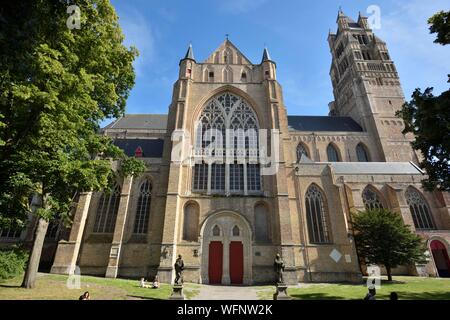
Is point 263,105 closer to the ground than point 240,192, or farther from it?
farther from it

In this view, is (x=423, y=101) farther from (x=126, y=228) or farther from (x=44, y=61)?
(x=126, y=228)

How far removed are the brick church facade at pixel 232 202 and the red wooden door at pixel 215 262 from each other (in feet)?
0.25

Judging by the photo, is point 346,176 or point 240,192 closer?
point 240,192

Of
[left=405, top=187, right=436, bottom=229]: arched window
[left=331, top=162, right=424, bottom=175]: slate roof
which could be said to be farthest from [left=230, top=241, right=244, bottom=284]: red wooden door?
[left=405, top=187, right=436, bottom=229]: arched window

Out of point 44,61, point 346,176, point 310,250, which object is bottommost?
point 310,250

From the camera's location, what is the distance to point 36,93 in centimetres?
852

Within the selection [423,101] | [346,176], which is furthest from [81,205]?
[346,176]

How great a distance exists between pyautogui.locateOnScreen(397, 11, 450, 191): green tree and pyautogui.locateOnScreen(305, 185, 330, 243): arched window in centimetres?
1073

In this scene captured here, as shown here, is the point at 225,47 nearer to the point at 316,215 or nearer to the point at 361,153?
the point at 316,215

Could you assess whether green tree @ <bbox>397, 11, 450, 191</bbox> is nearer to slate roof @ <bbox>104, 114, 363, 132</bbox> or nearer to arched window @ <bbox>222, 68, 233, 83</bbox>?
arched window @ <bbox>222, 68, 233, 83</bbox>

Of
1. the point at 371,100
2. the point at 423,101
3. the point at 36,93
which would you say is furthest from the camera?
the point at 371,100
